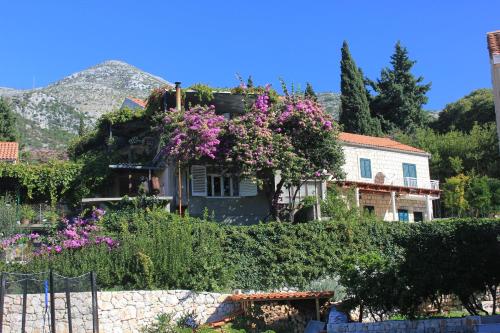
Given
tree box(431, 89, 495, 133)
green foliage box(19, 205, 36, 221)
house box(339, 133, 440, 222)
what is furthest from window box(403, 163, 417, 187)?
green foliage box(19, 205, 36, 221)

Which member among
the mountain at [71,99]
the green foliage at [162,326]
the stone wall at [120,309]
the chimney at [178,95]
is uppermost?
the mountain at [71,99]

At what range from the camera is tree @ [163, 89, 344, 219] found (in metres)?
28.3

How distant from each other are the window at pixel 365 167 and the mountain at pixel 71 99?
22.9 m

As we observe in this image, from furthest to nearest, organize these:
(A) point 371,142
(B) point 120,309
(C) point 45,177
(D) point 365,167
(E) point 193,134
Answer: (A) point 371,142, (D) point 365,167, (C) point 45,177, (E) point 193,134, (B) point 120,309

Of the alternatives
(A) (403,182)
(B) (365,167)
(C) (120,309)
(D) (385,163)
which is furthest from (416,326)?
(A) (403,182)

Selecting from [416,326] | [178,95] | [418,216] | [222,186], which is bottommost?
[416,326]

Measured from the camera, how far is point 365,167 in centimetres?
4034

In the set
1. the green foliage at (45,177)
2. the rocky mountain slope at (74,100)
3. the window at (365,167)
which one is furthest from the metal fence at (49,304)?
the rocky mountain slope at (74,100)

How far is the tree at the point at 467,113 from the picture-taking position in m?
59.0

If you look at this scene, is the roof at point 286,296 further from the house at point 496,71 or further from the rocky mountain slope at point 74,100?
the rocky mountain slope at point 74,100

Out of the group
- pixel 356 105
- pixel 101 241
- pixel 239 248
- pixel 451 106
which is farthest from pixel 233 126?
pixel 451 106

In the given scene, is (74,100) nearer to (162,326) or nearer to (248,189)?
(248,189)

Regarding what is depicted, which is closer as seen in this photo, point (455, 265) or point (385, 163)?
point (455, 265)

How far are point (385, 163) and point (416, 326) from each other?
2525 cm
